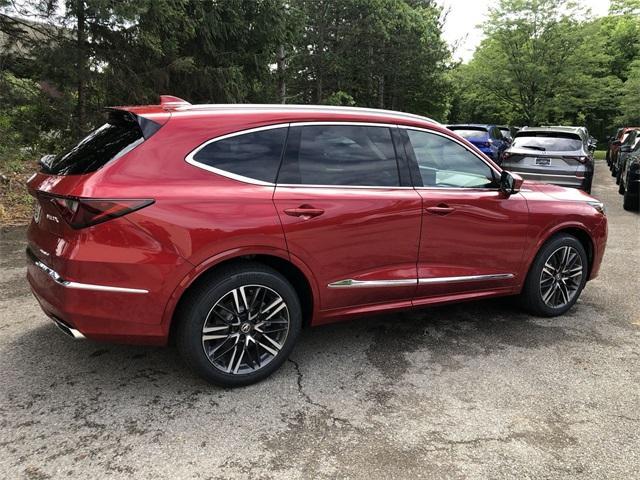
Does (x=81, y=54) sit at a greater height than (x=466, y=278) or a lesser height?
greater

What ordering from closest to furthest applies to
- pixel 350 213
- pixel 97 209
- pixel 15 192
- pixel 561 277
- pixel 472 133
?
pixel 97 209, pixel 350 213, pixel 561 277, pixel 15 192, pixel 472 133

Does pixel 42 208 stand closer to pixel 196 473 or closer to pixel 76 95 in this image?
pixel 196 473

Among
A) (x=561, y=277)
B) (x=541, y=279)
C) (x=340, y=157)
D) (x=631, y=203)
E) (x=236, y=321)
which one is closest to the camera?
(x=236, y=321)

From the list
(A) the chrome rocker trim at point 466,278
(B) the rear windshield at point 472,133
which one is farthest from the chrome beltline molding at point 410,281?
(B) the rear windshield at point 472,133

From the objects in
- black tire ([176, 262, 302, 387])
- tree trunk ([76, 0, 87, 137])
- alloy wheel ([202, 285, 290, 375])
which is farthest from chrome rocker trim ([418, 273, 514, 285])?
tree trunk ([76, 0, 87, 137])

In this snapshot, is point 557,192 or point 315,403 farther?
point 557,192

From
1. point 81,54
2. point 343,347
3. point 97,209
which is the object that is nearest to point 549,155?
point 343,347

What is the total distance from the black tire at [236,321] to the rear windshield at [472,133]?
13.4 metres

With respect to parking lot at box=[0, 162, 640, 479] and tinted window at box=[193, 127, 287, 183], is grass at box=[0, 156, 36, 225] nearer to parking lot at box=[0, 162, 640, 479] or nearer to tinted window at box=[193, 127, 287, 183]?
parking lot at box=[0, 162, 640, 479]

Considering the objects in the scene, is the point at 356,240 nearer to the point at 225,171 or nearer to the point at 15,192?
the point at 225,171

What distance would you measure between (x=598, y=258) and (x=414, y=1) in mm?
26357

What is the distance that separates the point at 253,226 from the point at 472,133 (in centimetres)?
1398

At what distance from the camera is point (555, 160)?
10719 mm

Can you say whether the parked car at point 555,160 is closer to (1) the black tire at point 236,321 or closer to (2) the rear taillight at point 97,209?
(1) the black tire at point 236,321
